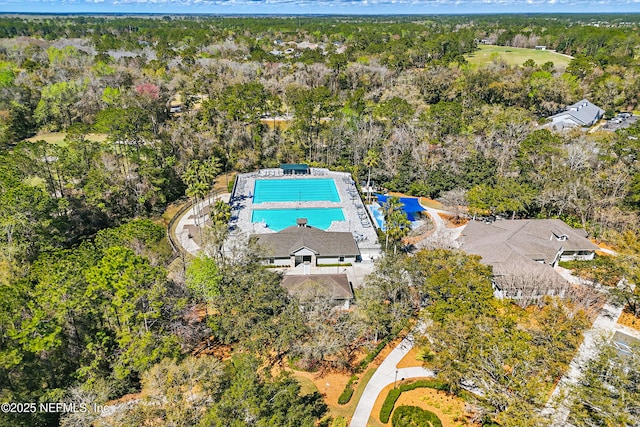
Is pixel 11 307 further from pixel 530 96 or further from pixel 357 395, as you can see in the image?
pixel 530 96

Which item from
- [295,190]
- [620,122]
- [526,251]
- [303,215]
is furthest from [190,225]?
[620,122]

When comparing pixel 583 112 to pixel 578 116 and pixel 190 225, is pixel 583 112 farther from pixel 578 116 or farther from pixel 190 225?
pixel 190 225

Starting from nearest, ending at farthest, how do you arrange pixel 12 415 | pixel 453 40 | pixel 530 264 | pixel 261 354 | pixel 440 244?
pixel 12 415
pixel 261 354
pixel 530 264
pixel 440 244
pixel 453 40

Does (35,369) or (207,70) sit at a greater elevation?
(207,70)

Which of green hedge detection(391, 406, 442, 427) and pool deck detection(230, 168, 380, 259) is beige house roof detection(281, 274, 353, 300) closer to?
pool deck detection(230, 168, 380, 259)

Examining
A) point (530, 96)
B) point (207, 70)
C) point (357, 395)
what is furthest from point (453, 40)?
point (357, 395)

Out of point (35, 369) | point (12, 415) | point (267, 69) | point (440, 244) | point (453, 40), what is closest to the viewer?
point (12, 415)

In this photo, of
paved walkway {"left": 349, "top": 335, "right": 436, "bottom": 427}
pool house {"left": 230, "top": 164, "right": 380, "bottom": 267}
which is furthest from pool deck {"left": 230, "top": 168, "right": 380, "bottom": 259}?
paved walkway {"left": 349, "top": 335, "right": 436, "bottom": 427}
